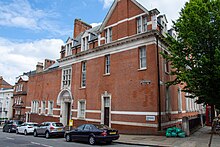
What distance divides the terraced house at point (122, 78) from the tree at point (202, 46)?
3.23 m

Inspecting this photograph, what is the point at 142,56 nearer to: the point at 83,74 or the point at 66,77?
the point at 83,74

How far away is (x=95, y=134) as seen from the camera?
44.7ft

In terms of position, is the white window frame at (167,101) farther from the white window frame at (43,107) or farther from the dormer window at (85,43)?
the white window frame at (43,107)

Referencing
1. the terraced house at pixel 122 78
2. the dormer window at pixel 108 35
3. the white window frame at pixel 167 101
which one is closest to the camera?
the terraced house at pixel 122 78

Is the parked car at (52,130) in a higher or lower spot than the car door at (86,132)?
lower

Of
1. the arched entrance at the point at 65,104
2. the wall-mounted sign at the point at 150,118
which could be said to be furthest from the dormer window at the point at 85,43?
the wall-mounted sign at the point at 150,118

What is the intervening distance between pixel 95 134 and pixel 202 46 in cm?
1079

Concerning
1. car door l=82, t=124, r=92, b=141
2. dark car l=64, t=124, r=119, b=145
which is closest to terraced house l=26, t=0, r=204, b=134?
dark car l=64, t=124, r=119, b=145

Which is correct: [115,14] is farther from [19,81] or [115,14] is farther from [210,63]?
[19,81]

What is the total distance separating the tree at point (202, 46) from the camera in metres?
14.5

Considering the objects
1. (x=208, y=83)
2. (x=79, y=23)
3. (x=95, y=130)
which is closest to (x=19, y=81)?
(x=79, y=23)

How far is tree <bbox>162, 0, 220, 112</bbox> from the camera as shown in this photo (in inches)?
571

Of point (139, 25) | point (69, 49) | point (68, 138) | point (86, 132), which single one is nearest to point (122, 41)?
point (139, 25)

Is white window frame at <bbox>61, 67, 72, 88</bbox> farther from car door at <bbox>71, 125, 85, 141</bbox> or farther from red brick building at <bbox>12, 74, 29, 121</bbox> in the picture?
red brick building at <bbox>12, 74, 29, 121</bbox>
